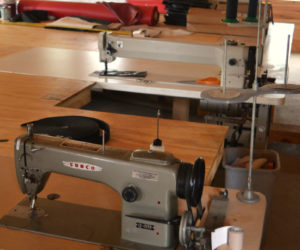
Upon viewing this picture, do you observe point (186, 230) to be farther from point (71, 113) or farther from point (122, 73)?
point (122, 73)

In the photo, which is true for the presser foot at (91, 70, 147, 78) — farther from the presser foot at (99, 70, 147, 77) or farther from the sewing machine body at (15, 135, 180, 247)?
the sewing machine body at (15, 135, 180, 247)

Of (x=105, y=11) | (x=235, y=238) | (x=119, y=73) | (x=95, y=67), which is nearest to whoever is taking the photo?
(x=235, y=238)

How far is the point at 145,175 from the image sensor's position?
1362 mm

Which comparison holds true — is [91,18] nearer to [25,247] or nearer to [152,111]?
[152,111]

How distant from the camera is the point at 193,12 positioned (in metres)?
4.48

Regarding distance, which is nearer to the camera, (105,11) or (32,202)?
(32,202)

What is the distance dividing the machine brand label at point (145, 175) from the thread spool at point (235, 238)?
9.2 inches

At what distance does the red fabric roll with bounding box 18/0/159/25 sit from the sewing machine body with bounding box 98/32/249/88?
5.73 feet

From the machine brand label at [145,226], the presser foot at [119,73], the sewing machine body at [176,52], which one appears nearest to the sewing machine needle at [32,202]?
the machine brand label at [145,226]

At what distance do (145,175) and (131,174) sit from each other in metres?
0.04

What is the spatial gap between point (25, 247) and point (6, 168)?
1.73ft

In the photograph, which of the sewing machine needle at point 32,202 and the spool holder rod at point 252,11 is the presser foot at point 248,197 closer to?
the sewing machine needle at point 32,202

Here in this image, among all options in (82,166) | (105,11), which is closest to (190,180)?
(82,166)

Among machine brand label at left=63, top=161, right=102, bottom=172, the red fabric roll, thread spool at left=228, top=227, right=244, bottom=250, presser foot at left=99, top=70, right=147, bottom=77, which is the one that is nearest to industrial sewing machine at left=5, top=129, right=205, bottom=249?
machine brand label at left=63, top=161, right=102, bottom=172
